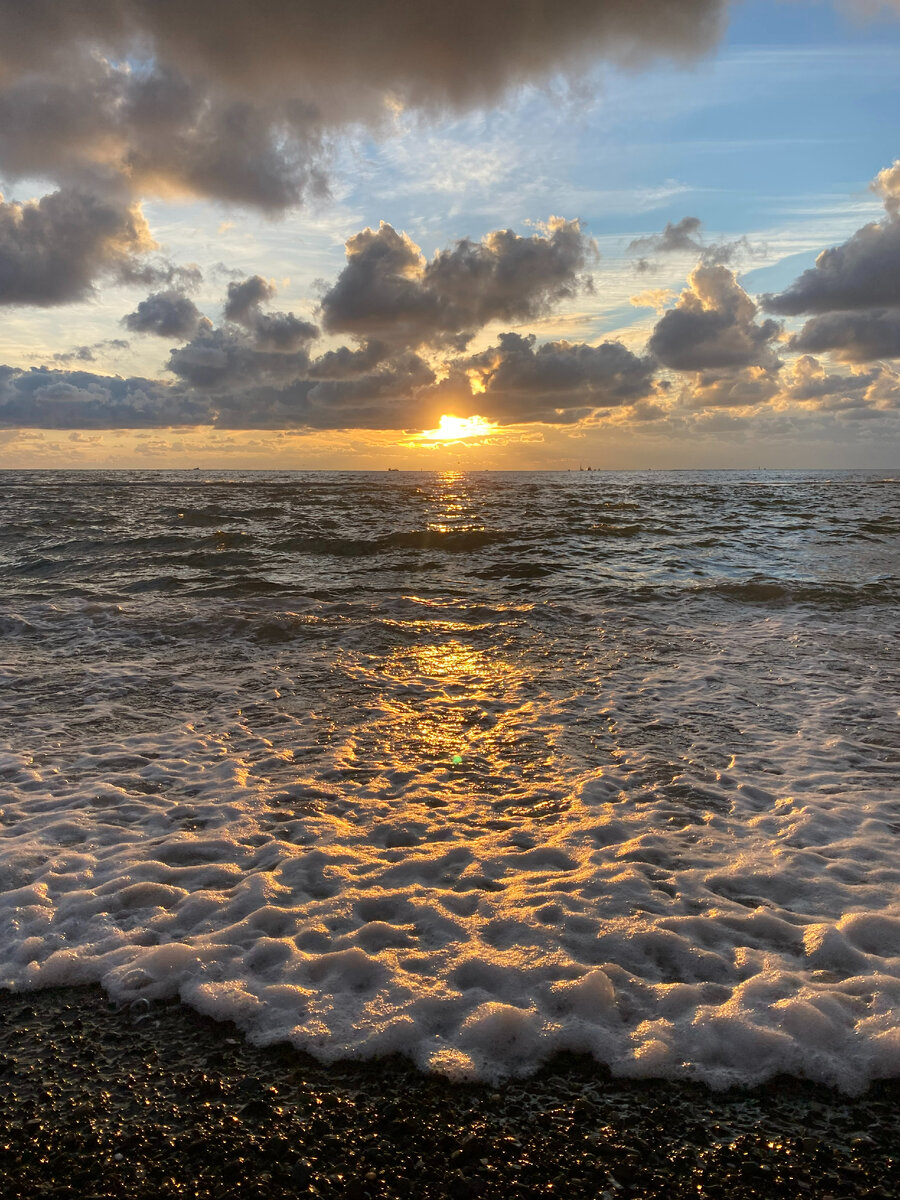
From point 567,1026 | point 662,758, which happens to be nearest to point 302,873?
point 567,1026

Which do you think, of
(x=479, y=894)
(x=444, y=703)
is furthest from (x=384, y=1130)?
(x=444, y=703)

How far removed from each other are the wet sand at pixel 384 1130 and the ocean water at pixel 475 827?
6.1 inches

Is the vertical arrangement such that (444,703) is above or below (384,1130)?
above

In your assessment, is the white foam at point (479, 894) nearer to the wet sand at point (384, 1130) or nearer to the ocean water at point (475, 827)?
the ocean water at point (475, 827)

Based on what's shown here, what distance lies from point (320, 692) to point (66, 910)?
449 cm

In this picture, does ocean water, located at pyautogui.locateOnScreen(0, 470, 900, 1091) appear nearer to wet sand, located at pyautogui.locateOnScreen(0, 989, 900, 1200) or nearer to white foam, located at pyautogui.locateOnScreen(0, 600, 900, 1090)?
white foam, located at pyautogui.locateOnScreen(0, 600, 900, 1090)

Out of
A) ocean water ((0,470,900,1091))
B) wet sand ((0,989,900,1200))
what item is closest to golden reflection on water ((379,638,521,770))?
ocean water ((0,470,900,1091))

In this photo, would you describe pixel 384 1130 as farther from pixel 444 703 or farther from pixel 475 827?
pixel 444 703

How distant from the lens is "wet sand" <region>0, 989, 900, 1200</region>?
2480mm

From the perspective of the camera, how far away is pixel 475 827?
5.19 meters

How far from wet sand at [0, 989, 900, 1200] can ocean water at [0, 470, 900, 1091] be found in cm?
15

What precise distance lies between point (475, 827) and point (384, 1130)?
255 cm

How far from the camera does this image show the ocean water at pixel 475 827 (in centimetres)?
337

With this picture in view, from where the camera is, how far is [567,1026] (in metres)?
3.25
